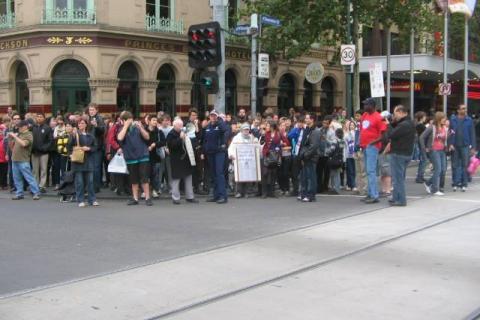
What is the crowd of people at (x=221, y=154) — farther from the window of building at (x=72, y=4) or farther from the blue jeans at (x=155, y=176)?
the window of building at (x=72, y=4)

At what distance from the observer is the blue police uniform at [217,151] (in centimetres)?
1321

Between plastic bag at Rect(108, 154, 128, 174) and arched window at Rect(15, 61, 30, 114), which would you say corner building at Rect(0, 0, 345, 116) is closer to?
arched window at Rect(15, 61, 30, 114)

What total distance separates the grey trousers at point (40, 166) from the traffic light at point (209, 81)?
4127 mm

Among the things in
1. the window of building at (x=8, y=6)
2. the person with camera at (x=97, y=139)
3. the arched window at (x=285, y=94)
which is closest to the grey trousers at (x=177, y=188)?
the person with camera at (x=97, y=139)

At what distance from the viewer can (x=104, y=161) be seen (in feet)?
51.3

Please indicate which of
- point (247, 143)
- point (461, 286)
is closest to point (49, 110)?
point (247, 143)

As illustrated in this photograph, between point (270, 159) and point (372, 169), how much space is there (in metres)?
2.38

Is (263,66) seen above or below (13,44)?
below

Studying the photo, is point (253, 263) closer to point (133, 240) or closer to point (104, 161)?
point (133, 240)

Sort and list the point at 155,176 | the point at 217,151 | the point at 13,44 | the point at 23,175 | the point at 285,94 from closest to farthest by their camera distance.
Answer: the point at 217,151
the point at 23,175
the point at 155,176
the point at 13,44
the point at 285,94

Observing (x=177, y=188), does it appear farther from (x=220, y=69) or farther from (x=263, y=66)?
(x=263, y=66)

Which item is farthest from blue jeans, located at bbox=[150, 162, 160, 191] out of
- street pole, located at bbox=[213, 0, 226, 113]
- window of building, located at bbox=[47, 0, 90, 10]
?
window of building, located at bbox=[47, 0, 90, 10]

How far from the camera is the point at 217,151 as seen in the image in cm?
1331

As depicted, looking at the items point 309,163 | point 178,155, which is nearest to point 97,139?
point 178,155
